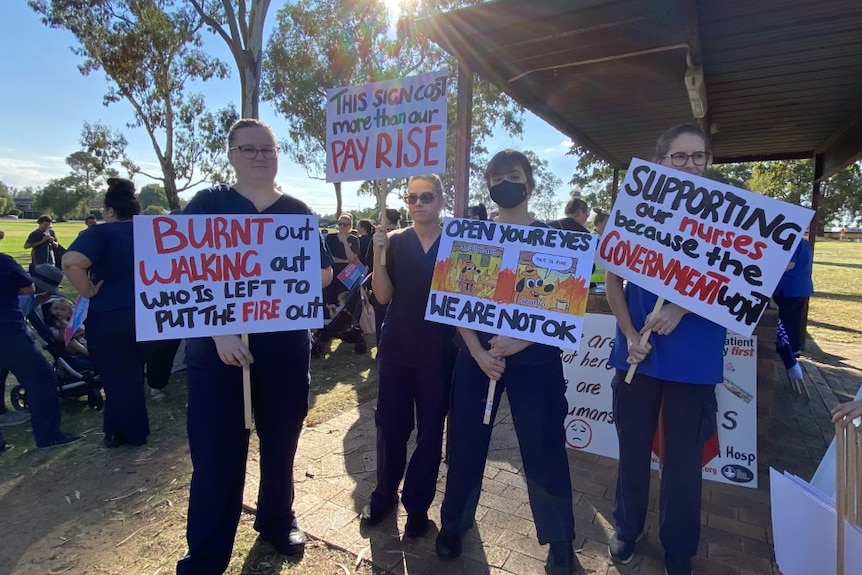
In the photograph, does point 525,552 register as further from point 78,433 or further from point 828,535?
point 78,433

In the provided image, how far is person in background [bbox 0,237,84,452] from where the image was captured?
378 centimetres

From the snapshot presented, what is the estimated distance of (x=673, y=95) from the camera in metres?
5.49

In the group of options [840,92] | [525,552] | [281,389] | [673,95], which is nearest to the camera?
[281,389]

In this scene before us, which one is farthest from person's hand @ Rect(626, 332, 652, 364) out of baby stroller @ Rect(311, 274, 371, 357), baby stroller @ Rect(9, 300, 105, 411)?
baby stroller @ Rect(9, 300, 105, 411)

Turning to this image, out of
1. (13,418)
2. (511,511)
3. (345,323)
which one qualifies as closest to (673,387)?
(511,511)

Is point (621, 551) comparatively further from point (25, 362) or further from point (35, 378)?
point (25, 362)

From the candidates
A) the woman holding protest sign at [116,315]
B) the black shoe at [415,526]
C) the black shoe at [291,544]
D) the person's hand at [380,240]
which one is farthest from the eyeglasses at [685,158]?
the woman holding protest sign at [116,315]

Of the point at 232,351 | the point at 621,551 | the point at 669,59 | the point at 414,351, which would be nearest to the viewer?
the point at 232,351

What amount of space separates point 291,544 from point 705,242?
8.28 ft

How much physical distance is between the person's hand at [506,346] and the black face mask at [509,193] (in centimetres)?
64

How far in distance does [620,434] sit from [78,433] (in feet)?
14.6

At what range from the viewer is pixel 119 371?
384 centimetres

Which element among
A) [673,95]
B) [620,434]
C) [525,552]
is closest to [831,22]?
[673,95]

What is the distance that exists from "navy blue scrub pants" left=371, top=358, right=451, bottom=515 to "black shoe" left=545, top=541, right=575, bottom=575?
70 cm
